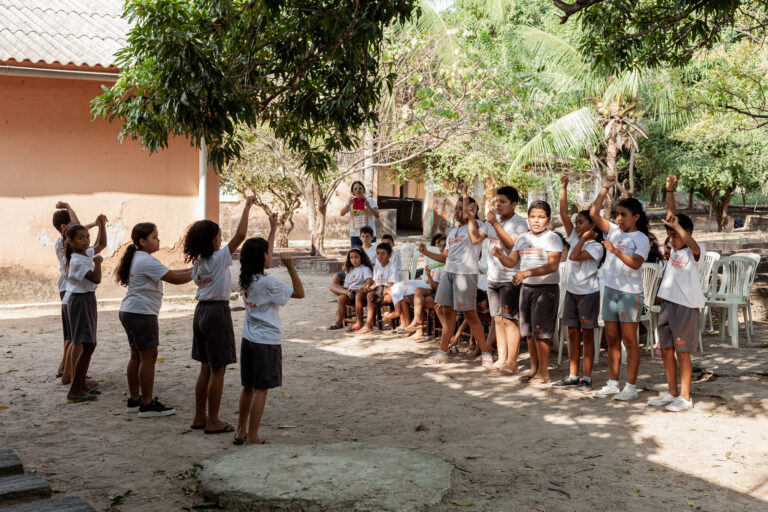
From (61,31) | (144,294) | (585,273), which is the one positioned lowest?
(144,294)

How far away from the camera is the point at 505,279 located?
753 centimetres

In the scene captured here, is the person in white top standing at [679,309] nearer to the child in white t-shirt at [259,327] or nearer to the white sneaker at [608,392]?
the white sneaker at [608,392]

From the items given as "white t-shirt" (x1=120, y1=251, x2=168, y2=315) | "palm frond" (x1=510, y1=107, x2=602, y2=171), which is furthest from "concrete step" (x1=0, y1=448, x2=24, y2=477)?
"palm frond" (x1=510, y1=107, x2=602, y2=171)

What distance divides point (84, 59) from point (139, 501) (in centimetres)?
778

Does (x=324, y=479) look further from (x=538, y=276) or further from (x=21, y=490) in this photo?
(x=538, y=276)

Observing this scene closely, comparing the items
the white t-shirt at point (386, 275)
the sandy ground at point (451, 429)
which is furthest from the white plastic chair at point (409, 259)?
the sandy ground at point (451, 429)

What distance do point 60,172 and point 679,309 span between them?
903cm

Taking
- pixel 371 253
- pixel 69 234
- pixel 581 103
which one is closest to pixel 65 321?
pixel 69 234

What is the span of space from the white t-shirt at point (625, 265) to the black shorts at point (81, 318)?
4.61m

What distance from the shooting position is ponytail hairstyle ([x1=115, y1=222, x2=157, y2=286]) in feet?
19.0

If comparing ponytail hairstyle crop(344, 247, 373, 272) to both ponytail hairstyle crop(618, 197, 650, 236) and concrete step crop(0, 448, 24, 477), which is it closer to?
ponytail hairstyle crop(618, 197, 650, 236)

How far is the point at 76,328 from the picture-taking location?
641 cm

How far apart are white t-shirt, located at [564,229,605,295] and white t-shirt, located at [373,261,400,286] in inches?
131

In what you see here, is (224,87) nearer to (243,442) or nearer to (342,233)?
(243,442)
